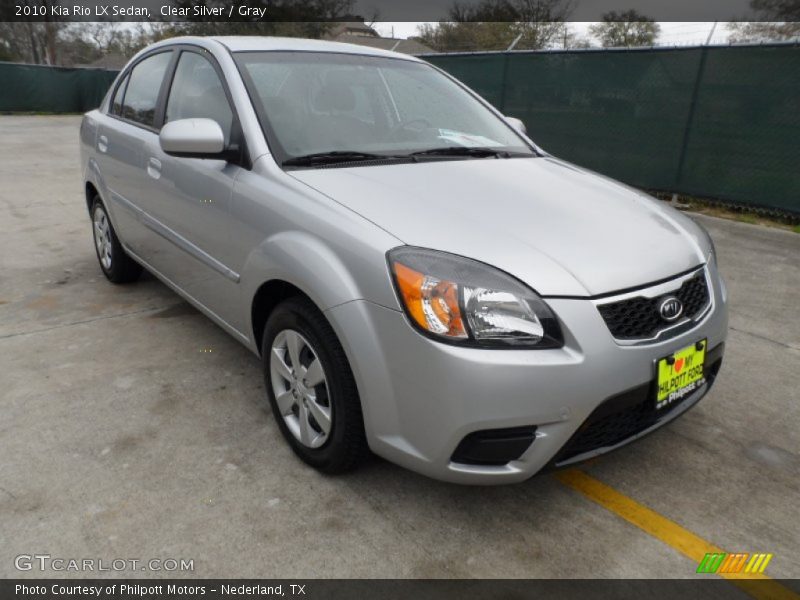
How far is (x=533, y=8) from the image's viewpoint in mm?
34750

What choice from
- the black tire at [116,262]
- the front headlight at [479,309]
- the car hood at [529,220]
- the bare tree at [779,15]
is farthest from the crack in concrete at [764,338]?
the bare tree at [779,15]

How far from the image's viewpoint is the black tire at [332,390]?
2102 millimetres

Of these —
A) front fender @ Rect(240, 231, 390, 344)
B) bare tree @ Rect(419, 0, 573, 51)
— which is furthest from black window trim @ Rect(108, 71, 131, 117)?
bare tree @ Rect(419, 0, 573, 51)

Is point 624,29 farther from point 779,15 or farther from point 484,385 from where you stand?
point 484,385

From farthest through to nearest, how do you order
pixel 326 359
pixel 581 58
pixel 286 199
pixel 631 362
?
pixel 581 58, pixel 286 199, pixel 326 359, pixel 631 362

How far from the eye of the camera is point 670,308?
2.07m

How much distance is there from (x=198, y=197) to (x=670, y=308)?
6.75ft

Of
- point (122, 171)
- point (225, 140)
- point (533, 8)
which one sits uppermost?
point (533, 8)

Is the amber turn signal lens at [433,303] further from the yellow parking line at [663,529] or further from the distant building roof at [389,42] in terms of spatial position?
the distant building roof at [389,42]

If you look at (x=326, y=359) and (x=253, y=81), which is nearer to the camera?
(x=326, y=359)

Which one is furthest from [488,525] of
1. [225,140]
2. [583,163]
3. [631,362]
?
[583,163]

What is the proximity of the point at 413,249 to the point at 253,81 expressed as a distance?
1.33 metres

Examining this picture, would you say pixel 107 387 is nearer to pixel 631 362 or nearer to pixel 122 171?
pixel 122 171

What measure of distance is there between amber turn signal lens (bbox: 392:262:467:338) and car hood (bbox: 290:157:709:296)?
0.44ft
